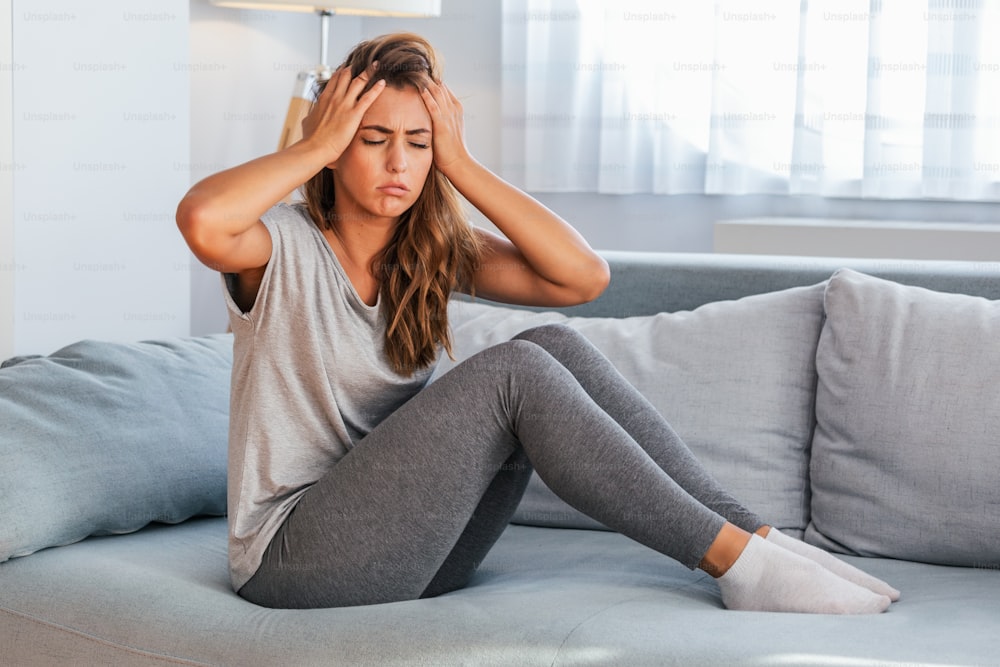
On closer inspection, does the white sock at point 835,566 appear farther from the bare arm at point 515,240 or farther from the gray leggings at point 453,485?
the bare arm at point 515,240

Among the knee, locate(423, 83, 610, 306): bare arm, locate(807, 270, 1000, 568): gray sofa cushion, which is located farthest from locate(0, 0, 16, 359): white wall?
locate(807, 270, 1000, 568): gray sofa cushion

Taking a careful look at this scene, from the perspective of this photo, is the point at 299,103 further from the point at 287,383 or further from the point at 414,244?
the point at 287,383

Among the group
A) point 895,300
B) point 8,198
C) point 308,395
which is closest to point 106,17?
point 8,198

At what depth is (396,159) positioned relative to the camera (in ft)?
4.79

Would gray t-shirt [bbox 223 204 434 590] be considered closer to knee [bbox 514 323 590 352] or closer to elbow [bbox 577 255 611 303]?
knee [bbox 514 323 590 352]

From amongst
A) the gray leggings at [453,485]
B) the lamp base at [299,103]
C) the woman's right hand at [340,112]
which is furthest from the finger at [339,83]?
the lamp base at [299,103]

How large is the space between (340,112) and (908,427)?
2.87ft

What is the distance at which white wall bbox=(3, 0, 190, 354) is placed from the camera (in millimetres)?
2291

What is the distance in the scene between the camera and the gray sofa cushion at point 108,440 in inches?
60.1

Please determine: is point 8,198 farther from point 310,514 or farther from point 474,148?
point 474,148

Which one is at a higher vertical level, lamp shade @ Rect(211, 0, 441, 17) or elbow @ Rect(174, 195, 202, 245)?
lamp shade @ Rect(211, 0, 441, 17)

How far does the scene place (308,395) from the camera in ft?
4.83

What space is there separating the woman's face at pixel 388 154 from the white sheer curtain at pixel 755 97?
2.24 metres

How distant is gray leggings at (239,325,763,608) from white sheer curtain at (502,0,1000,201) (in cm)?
228
